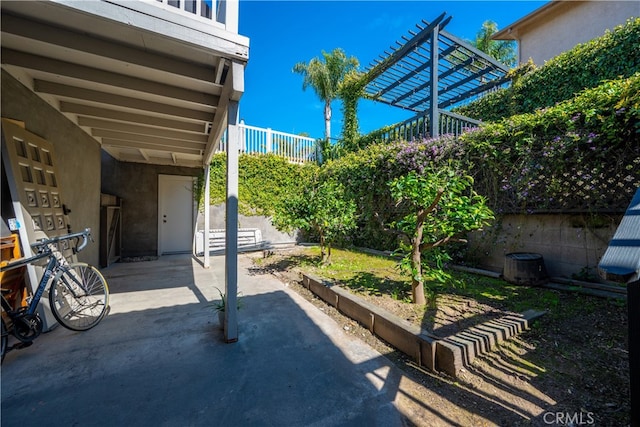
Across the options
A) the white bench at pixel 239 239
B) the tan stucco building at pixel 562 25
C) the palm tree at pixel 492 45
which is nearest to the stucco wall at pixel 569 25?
the tan stucco building at pixel 562 25

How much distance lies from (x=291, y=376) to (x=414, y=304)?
1502 mm

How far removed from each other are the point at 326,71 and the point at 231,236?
12836 millimetres

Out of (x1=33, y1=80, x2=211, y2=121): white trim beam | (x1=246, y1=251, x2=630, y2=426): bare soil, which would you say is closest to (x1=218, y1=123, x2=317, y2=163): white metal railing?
(x1=33, y1=80, x2=211, y2=121): white trim beam

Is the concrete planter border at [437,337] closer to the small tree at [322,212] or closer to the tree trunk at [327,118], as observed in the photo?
the small tree at [322,212]

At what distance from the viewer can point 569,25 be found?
7020mm

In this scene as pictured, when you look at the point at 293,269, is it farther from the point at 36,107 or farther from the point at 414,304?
the point at 36,107

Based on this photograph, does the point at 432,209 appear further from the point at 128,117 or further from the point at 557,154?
the point at 128,117

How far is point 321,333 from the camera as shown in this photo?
247 cm

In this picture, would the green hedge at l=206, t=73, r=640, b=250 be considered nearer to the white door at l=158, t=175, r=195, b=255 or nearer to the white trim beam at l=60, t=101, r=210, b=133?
the white trim beam at l=60, t=101, r=210, b=133

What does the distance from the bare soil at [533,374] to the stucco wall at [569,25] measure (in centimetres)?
783

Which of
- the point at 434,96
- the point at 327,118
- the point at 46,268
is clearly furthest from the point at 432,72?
the point at 327,118

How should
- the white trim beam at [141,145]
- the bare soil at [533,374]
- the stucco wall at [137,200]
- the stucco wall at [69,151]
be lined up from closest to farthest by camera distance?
the bare soil at [533,374] < the stucco wall at [69,151] < the white trim beam at [141,145] < the stucco wall at [137,200]

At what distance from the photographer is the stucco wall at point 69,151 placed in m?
2.66

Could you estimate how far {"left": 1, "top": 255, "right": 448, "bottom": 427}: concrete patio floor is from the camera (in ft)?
4.85
